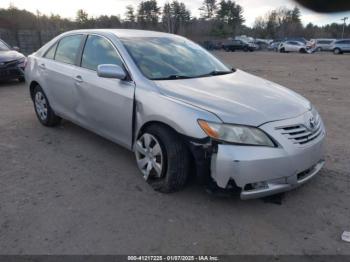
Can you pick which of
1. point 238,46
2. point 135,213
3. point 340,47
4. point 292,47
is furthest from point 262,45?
point 135,213

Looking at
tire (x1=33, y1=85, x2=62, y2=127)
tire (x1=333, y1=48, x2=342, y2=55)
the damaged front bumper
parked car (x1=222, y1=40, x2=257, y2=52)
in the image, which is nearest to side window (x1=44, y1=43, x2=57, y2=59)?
tire (x1=33, y1=85, x2=62, y2=127)

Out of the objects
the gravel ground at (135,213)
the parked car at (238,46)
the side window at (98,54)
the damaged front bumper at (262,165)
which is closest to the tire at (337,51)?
the parked car at (238,46)

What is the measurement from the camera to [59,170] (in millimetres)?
3891

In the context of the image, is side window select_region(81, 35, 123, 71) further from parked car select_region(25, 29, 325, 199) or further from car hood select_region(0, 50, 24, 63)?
car hood select_region(0, 50, 24, 63)

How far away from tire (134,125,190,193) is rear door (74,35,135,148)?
340 millimetres

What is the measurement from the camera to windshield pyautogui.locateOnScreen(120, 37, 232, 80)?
3.70 m

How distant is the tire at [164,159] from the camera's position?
3100 millimetres

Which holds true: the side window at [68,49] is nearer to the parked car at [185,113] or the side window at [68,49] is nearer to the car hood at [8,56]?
the parked car at [185,113]

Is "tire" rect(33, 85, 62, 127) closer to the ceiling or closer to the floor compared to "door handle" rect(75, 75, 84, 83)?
closer to the floor

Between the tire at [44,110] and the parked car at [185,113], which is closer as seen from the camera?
the parked car at [185,113]

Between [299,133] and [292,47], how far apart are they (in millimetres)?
→ 38713

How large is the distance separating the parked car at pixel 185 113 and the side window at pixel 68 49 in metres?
0.02

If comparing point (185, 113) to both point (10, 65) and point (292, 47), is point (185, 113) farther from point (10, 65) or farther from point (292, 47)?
point (292, 47)

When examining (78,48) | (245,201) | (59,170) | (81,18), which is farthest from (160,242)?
(81,18)
